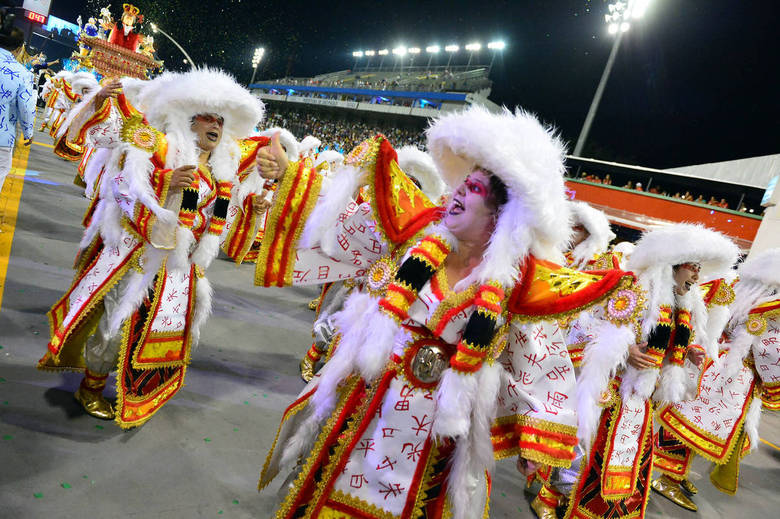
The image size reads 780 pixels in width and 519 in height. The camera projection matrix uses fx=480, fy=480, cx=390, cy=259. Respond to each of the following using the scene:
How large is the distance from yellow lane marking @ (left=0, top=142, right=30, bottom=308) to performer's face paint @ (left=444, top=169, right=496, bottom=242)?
428 centimetres

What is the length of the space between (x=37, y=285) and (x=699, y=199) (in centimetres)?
1896

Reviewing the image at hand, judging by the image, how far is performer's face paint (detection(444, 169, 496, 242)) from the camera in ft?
5.72

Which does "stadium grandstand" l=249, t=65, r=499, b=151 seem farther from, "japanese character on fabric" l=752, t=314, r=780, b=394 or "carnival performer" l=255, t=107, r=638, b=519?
"carnival performer" l=255, t=107, r=638, b=519

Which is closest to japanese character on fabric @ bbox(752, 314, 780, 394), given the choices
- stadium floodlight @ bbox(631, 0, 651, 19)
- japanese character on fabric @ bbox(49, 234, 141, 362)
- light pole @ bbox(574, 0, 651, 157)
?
japanese character on fabric @ bbox(49, 234, 141, 362)

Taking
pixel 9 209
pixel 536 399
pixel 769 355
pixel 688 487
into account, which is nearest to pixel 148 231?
pixel 536 399

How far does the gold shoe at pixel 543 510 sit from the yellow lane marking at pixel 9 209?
4734mm

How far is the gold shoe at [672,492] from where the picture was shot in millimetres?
4500

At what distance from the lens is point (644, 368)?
10.5ft

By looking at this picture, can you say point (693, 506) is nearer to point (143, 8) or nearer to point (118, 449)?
point (118, 449)

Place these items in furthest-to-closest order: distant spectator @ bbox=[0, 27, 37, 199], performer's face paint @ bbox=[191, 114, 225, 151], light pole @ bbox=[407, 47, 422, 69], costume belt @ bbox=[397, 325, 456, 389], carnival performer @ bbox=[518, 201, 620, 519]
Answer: light pole @ bbox=[407, 47, 422, 69]
distant spectator @ bbox=[0, 27, 37, 199]
carnival performer @ bbox=[518, 201, 620, 519]
performer's face paint @ bbox=[191, 114, 225, 151]
costume belt @ bbox=[397, 325, 456, 389]

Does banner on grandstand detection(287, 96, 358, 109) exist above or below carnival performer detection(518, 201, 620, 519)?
above

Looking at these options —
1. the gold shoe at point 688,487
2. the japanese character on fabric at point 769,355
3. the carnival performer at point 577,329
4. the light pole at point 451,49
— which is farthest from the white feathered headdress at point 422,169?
the light pole at point 451,49

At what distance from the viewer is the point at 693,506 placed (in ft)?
14.8

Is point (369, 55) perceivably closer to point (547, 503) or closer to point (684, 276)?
point (684, 276)
